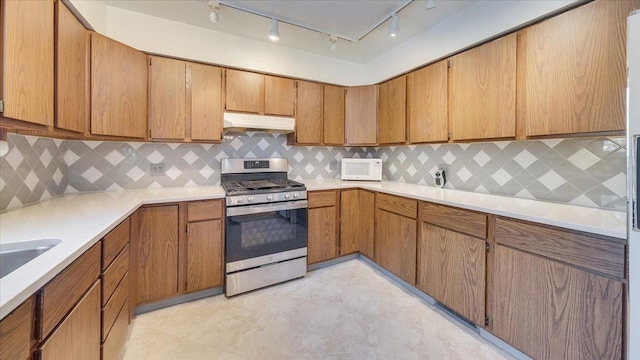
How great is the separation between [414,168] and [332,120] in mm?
1165

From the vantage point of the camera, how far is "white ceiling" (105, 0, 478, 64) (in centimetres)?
212

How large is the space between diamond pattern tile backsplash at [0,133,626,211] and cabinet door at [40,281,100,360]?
102cm

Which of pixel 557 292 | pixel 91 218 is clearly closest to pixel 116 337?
pixel 91 218

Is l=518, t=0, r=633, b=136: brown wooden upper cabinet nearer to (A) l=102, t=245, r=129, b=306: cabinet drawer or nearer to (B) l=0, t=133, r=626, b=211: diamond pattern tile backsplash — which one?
(B) l=0, t=133, r=626, b=211: diamond pattern tile backsplash

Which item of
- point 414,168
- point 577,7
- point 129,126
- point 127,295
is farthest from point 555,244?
point 129,126

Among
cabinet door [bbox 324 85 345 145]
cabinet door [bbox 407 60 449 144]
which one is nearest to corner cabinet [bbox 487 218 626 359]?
cabinet door [bbox 407 60 449 144]

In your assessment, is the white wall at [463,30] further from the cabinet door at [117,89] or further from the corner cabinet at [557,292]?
the cabinet door at [117,89]

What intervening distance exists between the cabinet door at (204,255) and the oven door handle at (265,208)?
16 cm

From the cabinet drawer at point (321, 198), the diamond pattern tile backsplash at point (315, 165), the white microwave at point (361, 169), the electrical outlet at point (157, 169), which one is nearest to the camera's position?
the diamond pattern tile backsplash at point (315, 165)

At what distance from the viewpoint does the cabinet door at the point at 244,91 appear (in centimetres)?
254

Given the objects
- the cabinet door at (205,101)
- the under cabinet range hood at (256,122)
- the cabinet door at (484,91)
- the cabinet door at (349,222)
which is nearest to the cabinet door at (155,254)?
the cabinet door at (205,101)

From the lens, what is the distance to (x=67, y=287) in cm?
92

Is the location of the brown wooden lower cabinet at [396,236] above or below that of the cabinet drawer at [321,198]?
below

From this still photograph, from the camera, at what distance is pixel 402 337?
5.93 ft
